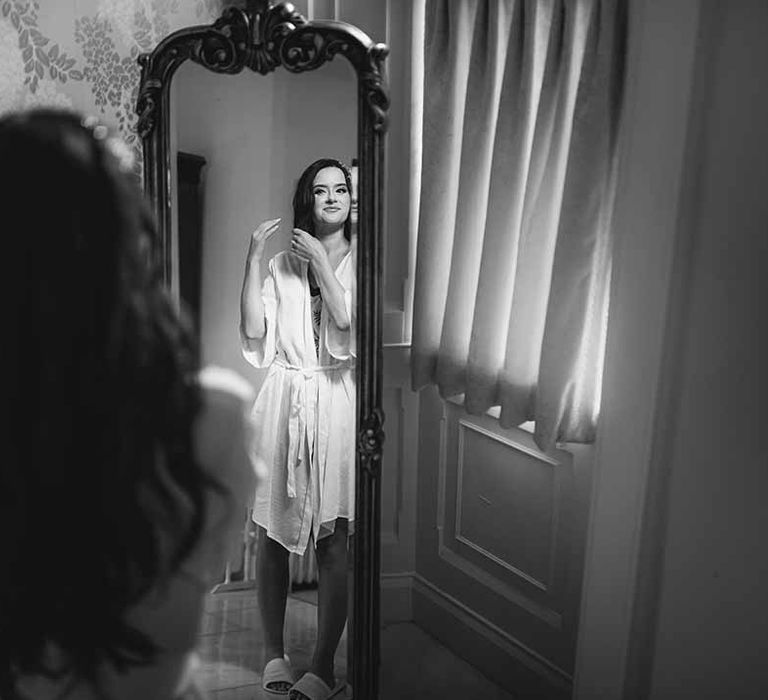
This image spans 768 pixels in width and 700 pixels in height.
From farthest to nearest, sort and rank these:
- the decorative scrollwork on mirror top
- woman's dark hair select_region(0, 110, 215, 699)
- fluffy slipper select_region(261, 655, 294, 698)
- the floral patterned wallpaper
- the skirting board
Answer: the skirting board < the floral patterned wallpaper < fluffy slipper select_region(261, 655, 294, 698) < the decorative scrollwork on mirror top < woman's dark hair select_region(0, 110, 215, 699)

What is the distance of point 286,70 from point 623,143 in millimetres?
681

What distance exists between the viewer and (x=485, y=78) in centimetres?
212

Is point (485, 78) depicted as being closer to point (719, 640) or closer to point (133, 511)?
point (719, 640)

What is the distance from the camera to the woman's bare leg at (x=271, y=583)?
1.97 meters

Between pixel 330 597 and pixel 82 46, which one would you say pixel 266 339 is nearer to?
pixel 330 597

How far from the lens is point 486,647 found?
2.47 meters

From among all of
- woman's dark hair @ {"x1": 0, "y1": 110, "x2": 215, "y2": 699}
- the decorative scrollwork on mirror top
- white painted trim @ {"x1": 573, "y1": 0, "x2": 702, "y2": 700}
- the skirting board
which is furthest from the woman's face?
the skirting board

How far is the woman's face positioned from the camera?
6.01 ft

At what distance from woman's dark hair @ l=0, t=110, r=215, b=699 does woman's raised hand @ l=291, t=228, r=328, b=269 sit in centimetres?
88

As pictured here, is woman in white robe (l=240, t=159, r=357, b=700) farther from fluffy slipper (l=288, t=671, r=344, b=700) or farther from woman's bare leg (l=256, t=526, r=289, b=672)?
fluffy slipper (l=288, t=671, r=344, b=700)

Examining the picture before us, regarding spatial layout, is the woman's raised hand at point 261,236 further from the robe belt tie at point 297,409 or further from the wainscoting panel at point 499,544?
the wainscoting panel at point 499,544

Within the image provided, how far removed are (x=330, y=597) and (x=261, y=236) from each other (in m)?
0.80

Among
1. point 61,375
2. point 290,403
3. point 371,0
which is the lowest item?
point 290,403

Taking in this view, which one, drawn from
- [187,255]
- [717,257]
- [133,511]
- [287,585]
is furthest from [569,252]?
[133,511]
